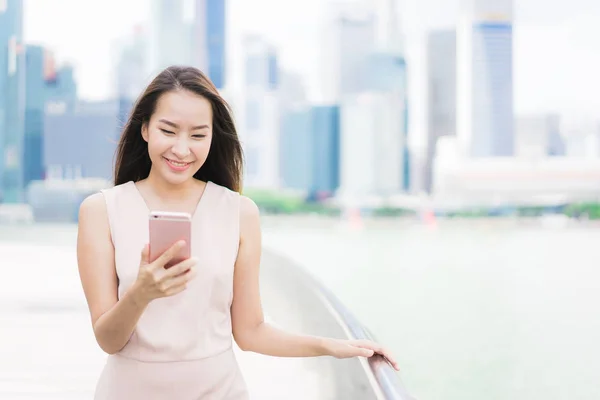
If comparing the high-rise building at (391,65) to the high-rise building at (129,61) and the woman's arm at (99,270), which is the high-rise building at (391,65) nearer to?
the high-rise building at (129,61)

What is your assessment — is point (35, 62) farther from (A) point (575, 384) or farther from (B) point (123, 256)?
(B) point (123, 256)

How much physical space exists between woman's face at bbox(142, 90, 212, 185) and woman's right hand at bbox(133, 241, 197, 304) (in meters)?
0.17

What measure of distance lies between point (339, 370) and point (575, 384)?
5.81 meters

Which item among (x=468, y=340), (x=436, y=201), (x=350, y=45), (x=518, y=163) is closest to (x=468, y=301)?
(x=468, y=340)

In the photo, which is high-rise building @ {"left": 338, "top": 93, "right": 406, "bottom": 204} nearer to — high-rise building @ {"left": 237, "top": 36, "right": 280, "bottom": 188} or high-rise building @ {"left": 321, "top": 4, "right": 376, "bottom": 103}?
high-rise building @ {"left": 321, "top": 4, "right": 376, "bottom": 103}

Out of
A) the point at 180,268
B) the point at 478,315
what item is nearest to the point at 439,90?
the point at 478,315

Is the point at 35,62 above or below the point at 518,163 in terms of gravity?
above

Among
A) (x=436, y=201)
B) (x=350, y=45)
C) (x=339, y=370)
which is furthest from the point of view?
(x=350, y=45)


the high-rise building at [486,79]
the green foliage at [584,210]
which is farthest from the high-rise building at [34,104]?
the green foliage at [584,210]

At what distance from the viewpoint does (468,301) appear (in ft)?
34.7

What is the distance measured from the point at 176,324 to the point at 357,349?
0.94 ft

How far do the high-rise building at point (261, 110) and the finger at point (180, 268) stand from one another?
37050 mm

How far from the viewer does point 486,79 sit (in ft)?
126

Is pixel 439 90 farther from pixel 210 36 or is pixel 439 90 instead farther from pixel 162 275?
pixel 162 275
